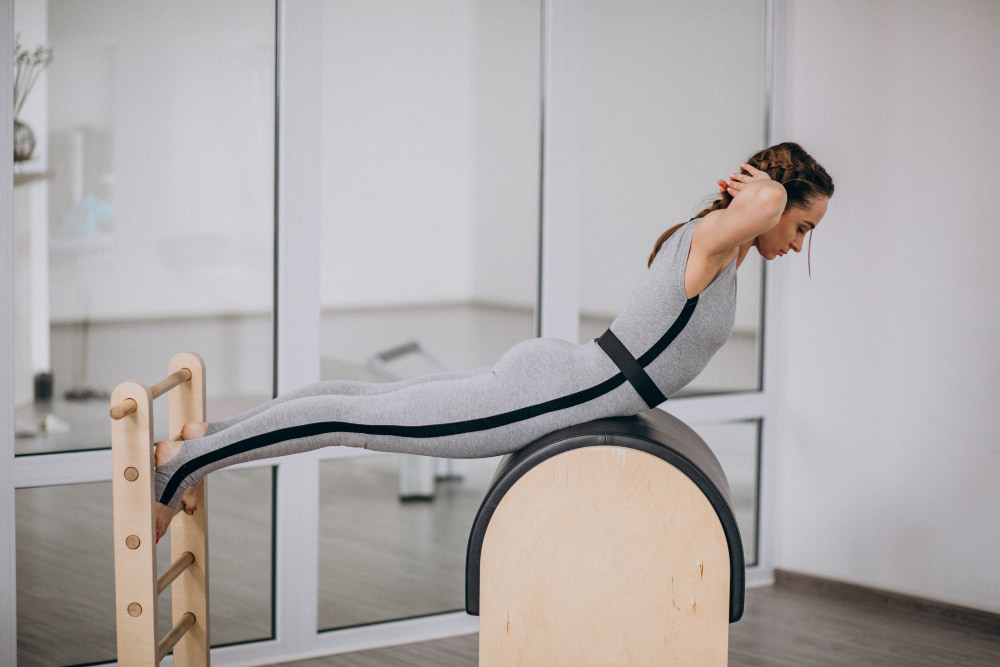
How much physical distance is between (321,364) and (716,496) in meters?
1.24

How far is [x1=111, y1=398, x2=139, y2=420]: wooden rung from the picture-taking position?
1.73 meters

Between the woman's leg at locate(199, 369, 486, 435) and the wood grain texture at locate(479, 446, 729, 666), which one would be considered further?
the woman's leg at locate(199, 369, 486, 435)

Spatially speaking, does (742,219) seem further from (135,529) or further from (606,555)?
(135,529)

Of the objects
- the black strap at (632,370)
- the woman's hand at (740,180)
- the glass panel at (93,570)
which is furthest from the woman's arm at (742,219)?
the glass panel at (93,570)

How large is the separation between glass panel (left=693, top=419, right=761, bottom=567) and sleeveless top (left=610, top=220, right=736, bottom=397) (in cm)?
121

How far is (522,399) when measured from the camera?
1.83 m

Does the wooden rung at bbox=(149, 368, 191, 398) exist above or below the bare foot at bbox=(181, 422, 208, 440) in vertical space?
above

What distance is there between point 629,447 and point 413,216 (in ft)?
4.99

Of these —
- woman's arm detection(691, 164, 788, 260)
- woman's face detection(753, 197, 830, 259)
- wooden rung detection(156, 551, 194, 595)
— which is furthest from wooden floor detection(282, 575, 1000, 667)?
woman's arm detection(691, 164, 788, 260)

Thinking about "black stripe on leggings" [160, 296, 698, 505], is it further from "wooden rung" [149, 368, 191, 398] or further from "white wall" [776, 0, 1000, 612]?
"white wall" [776, 0, 1000, 612]

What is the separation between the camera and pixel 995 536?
2668 mm

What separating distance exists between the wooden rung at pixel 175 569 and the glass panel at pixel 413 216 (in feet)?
1.92

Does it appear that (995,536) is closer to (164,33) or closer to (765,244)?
(765,244)

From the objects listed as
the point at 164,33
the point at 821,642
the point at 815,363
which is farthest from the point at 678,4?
the point at 821,642
